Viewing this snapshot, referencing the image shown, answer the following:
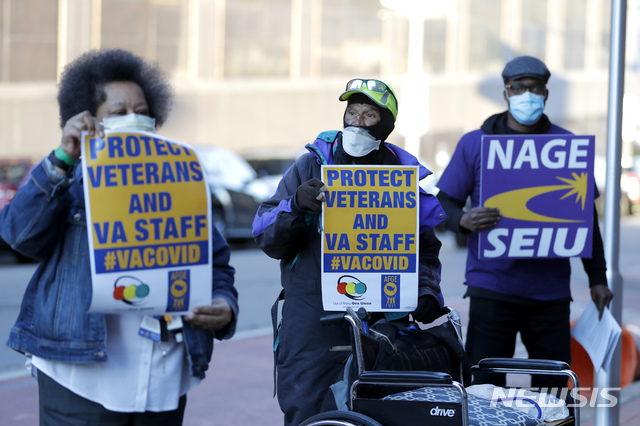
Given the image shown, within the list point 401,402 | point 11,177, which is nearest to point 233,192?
point 11,177

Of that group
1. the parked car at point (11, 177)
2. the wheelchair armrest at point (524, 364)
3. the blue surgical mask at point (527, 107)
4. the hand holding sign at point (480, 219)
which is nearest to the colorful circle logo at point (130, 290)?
the wheelchair armrest at point (524, 364)

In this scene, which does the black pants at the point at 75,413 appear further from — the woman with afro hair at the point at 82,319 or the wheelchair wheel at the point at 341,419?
the wheelchair wheel at the point at 341,419

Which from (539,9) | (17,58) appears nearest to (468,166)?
(17,58)

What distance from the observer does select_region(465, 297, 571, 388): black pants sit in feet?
15.6

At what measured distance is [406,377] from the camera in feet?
10.9

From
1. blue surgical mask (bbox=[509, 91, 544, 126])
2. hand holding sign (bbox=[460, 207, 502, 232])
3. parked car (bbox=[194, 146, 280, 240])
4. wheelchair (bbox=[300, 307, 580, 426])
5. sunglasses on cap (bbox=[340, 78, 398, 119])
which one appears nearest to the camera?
wheelchair (bbox=[300, 307, 580, 426])

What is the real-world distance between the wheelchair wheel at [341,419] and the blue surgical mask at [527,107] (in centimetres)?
209

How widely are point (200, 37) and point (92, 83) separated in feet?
88.4

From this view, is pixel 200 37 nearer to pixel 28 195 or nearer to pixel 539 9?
pixel 539 9

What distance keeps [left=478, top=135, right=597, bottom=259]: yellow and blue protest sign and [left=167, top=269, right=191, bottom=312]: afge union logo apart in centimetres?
207

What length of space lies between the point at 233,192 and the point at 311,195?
14.8 meters

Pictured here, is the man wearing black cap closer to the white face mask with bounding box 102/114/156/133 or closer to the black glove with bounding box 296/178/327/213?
the black glove with bounding box 296/178/327/213

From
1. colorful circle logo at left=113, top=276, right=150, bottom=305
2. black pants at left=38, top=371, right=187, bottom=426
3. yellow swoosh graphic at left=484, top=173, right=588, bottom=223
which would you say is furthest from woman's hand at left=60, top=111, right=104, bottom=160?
yellow swoosh graphic at left=484, top=173, right=588, bottom=223

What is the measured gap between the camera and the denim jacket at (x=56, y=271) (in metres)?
2.91
